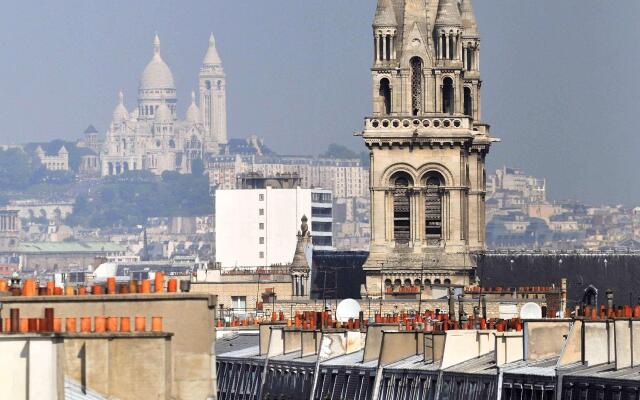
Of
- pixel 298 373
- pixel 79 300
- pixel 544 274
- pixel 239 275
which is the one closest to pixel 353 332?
pixel 298 373

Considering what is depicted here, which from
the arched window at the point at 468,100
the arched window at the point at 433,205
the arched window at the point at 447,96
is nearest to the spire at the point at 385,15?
the arched window at the point at 447,96

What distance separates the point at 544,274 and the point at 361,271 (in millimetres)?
7929

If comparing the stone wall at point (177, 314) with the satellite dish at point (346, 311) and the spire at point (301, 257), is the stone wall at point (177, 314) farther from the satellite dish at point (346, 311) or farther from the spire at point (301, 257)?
the spire at point (301, 257)

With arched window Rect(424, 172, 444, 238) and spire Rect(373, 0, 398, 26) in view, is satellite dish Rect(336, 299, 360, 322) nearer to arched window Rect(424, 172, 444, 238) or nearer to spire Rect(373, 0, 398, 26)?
arched window Rect(424, 172, 444, 238)

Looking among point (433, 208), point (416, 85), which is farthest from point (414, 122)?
point (433, 208)

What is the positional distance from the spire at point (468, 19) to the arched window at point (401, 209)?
868cm

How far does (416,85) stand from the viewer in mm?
119812

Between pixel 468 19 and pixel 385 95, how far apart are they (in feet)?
29.4

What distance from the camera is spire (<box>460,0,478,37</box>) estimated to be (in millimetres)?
126812

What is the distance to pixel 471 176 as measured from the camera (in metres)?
124

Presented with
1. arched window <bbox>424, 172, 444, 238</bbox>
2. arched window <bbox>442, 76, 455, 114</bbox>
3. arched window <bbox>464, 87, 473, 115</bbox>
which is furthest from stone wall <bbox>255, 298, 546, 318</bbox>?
arched window <bbox>464, 87, 473, 115</bbox>

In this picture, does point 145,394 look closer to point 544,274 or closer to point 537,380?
point 537,380

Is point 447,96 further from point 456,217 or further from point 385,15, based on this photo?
point 456,217

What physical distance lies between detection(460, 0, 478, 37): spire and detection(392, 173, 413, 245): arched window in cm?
868
